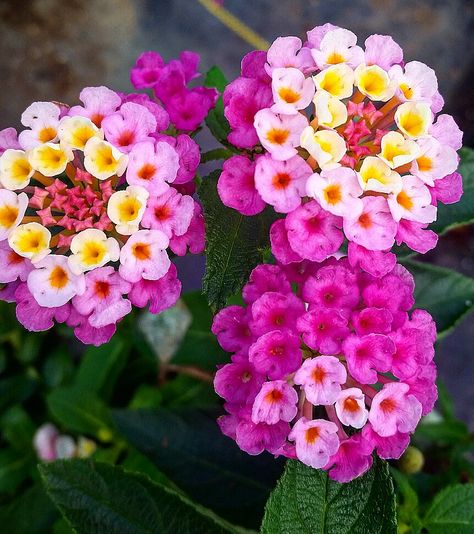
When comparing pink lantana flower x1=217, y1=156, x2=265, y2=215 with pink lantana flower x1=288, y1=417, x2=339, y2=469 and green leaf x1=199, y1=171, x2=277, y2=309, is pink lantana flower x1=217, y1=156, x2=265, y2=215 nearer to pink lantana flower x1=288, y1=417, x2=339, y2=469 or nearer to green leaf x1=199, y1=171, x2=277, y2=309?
green leaf x1=199, y1=171, x2=277, y2=309

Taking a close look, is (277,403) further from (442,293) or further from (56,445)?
(56,445)

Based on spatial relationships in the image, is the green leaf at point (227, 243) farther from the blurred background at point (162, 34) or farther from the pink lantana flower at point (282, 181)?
the blurred background at point (162, 34)

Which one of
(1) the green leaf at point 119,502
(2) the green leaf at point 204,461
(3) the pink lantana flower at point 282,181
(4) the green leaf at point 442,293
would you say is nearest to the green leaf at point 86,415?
(2) the green leaf at point 204,461

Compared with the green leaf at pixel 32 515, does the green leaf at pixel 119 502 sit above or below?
above

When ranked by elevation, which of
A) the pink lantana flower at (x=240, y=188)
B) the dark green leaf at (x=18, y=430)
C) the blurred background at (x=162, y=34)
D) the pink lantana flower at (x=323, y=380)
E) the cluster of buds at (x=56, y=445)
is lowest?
the dark green leaf at (x=18, y=430)

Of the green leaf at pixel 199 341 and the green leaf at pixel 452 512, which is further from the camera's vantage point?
the green leaf at pixel 199 341

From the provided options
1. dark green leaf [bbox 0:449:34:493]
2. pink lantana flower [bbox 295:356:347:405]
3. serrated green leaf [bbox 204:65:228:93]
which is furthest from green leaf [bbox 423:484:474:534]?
dark green leaf [bbox 0:449:34:493]
